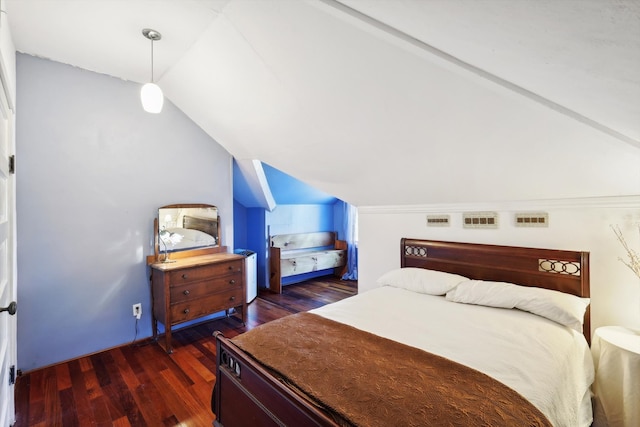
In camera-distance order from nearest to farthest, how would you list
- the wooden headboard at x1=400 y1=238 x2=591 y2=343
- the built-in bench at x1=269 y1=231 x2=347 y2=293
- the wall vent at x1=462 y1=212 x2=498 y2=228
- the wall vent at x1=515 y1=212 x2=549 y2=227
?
the wooden headboard at x1=400 y1=238 x2=591 y2=343 → the wall vent at x1=515 y1=212 x2=549 y2=227 → the wall vent at x1=462 y1=212 x2=498 y2=228 → the built-in bench at x1=269 y1=231 x2=347 y2=293

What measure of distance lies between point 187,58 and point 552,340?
313 cm

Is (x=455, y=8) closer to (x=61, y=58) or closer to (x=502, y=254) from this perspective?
(x=502, y=254)

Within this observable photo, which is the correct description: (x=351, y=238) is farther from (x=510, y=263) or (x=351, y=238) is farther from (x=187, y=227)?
(x=510, y=263)

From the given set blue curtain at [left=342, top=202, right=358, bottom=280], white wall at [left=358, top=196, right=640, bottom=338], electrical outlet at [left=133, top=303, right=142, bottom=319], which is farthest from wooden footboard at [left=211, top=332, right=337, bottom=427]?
blue curtain at [left=342, top=202, right=358, bottom=280]

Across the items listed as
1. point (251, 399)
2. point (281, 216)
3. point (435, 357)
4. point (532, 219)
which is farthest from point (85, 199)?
point (532, 219)

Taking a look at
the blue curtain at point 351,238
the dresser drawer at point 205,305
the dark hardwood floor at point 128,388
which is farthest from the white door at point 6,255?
the blue curtain at point 351,238

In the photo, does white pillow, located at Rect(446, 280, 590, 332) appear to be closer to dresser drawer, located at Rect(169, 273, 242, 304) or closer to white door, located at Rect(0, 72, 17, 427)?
dresser drawer, located at Rect(169, 273, 242, 304)

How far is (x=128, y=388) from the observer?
221 cm

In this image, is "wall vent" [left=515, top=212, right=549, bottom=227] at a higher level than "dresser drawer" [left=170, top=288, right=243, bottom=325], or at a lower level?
higher

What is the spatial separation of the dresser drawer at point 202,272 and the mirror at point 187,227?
404 mm

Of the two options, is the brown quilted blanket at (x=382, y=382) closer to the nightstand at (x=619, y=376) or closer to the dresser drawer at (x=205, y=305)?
the nightstand at (x=619, y=376)

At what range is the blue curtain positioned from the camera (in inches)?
215

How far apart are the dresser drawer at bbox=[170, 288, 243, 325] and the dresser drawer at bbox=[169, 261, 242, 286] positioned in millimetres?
211

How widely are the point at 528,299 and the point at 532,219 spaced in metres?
0.71
